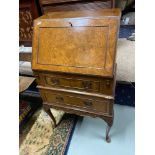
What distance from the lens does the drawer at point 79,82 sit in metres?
1.14

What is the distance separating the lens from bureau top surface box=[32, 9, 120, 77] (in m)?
1.08

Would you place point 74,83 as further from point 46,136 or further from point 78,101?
point 46,136

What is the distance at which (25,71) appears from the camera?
6.95 feet

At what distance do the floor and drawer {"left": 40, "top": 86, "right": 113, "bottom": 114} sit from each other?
1.31 ft

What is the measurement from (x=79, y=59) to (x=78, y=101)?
1.22 feet

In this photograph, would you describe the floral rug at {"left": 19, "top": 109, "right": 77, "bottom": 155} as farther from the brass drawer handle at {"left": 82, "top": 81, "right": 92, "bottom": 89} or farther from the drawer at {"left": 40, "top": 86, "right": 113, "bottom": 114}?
the brass drawer handle at {"left": 82, "top": 81, "right": 92, "bottom": 89}

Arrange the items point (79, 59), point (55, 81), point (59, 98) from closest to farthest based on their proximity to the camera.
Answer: point (79, 59) → point (55, 81) → point (59, 98)

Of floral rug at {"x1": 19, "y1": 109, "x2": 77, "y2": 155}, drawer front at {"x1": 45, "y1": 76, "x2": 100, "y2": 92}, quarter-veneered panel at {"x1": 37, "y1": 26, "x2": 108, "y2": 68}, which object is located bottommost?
floral rug at {"x1": 19, "y1": 109, "x2": 77, "y2": 155}

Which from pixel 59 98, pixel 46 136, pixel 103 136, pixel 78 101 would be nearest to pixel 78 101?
pixel 78 101

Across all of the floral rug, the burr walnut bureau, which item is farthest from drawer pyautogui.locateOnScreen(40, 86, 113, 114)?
the floral rug

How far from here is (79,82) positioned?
121cm

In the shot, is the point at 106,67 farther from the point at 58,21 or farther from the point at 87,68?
the point at 58,21
